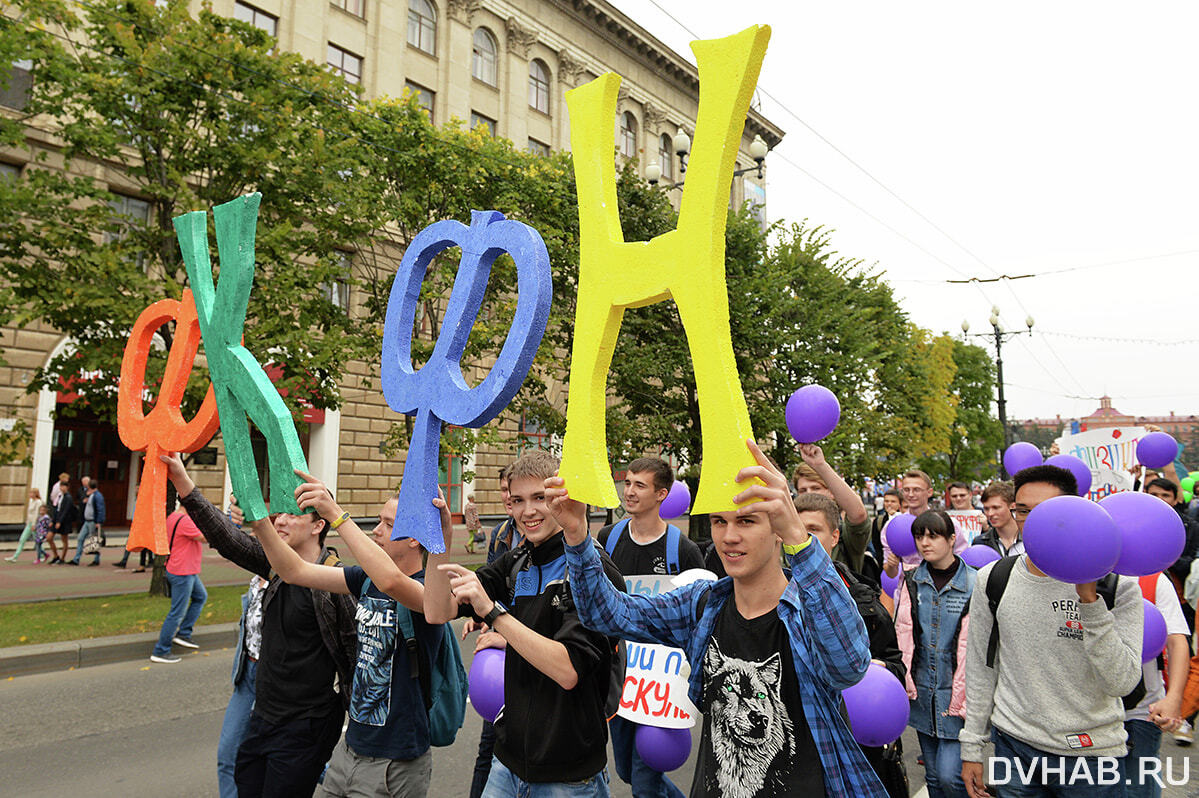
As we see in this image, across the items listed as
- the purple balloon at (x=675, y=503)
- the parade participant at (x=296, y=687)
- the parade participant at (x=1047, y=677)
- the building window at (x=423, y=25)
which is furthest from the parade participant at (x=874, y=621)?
the building window at (x=423, y=25)

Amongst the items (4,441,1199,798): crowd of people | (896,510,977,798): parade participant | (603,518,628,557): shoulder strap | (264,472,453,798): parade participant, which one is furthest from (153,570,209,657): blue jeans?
(896,510,977,798): parade participant

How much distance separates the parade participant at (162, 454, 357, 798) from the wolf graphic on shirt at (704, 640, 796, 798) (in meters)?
1.78

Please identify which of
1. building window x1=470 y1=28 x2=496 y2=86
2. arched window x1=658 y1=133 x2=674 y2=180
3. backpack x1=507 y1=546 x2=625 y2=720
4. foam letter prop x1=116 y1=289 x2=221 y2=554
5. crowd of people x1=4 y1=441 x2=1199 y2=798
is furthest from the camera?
arched window x1=658 y1=133 x2=674 y2=180

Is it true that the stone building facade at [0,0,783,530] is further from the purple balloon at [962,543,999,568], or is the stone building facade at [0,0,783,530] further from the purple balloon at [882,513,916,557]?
the purple balloon at [962,543,999,568]

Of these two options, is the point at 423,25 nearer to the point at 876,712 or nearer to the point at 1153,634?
the point at 876,712

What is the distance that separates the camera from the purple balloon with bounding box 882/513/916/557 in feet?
18.7

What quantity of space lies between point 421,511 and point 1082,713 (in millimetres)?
2596

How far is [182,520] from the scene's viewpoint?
8.49 meters

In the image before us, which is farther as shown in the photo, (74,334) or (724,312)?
(74,334)

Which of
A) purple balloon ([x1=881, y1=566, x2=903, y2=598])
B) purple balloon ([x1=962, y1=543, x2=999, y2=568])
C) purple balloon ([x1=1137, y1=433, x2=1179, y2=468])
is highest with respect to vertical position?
purple balloon ([x1=1137, y1=433, x2=1179, y2=468])

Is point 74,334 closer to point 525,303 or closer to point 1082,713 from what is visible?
point 525,303

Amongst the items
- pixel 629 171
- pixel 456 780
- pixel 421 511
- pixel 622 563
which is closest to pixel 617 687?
pixel 421 511

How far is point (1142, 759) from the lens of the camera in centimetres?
334

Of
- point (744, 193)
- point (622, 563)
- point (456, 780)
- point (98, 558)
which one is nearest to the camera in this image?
point (622, 563)
